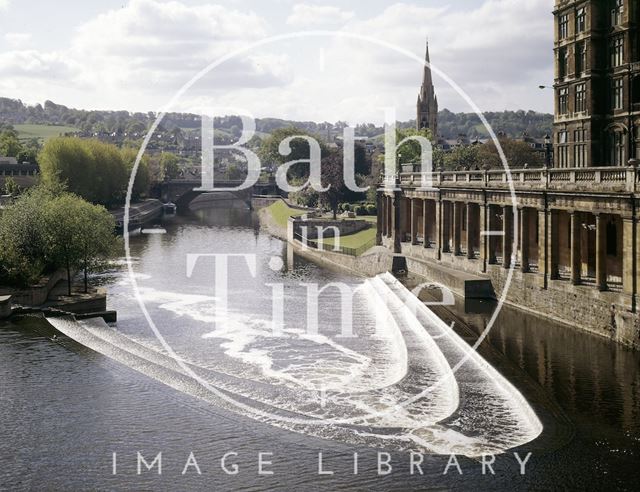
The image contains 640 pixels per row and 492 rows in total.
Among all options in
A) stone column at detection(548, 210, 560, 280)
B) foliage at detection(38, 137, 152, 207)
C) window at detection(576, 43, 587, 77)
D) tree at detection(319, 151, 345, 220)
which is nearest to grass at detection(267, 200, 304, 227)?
tree at detection(319, 151, 345, 220)

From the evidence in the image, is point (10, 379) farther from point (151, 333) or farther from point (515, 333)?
point (515, 333)

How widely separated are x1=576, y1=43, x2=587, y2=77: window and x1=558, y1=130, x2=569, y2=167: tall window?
6.02 m

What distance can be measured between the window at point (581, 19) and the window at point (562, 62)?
328 cm

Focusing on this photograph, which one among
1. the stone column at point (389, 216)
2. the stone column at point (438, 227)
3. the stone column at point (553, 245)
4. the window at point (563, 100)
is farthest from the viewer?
the stone column at point (389, 216)

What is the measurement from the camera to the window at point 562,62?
74.8 metres

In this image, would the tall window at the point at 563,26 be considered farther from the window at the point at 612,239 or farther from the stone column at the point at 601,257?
the stone column at the point at 601,257

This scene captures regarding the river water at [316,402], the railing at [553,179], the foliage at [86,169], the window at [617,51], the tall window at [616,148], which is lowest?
the river water at [316,402]

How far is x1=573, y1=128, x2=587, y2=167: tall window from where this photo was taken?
72.7 m

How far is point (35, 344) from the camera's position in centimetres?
5203

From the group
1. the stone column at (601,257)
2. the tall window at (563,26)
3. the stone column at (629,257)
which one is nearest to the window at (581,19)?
the tall window at (563,26)

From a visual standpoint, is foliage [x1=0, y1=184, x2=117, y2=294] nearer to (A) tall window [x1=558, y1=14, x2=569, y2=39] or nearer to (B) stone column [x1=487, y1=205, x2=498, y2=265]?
(B) stone column [x1=487, y1=205, x2=498, y2=265]

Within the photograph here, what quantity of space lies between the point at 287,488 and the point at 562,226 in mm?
38789

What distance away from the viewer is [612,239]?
5738 cm

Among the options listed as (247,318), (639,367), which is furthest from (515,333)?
(247,318)
